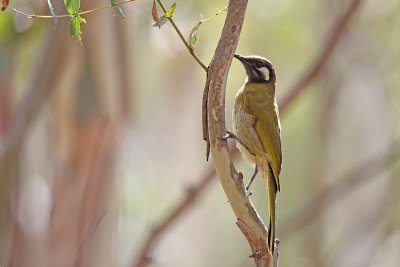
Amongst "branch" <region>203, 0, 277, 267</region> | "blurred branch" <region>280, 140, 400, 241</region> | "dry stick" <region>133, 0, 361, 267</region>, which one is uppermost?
"blurred branch" <region>280, 140, 400, 241</region>

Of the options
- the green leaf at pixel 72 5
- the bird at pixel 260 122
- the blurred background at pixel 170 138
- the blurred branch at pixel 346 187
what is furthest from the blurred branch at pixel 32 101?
the green leaf at pixel 72 5

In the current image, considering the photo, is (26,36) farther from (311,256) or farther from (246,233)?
(246,233)

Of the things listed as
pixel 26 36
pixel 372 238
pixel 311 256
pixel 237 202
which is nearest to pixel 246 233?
pixel 237 202

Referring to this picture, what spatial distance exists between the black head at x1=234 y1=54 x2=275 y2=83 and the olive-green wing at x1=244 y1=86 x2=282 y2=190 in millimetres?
74

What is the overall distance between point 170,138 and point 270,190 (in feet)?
17.0

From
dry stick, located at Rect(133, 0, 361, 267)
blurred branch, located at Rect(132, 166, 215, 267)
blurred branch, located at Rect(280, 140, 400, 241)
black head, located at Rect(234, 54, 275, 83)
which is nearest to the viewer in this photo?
black head, located at Rect(234, 54, 275, 83)

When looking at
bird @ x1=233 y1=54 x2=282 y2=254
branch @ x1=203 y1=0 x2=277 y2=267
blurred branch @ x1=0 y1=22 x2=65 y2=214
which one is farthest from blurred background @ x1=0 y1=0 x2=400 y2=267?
bird @ x1=233 y1=54 x2=282 y2=254

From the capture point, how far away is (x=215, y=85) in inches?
78.9

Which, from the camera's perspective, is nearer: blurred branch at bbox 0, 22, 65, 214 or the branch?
the branch

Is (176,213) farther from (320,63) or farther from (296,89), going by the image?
(320,63)

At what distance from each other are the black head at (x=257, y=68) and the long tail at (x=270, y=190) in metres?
0.45

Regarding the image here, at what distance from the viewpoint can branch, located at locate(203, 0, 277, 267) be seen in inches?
78.9

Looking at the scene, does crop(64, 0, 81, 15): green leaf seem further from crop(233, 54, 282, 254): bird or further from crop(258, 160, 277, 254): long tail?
crop(233, 54, 282, 254): bird

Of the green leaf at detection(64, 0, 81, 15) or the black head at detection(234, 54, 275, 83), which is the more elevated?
the black head at detection(234, 54, 275, 83)
